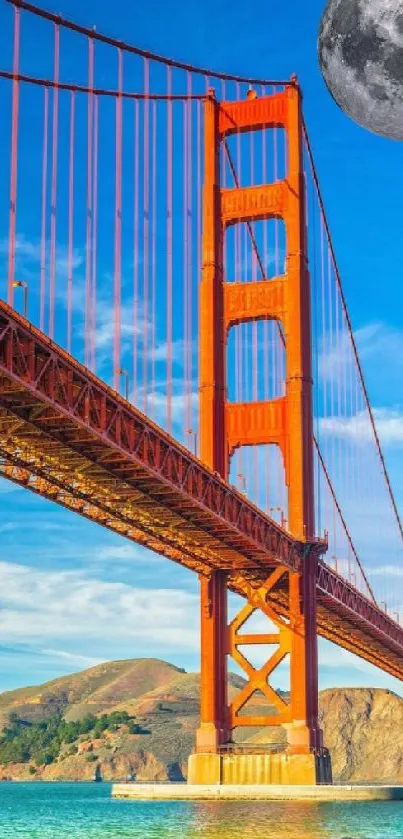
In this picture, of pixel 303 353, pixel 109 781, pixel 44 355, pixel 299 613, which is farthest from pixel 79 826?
pixel 109 781

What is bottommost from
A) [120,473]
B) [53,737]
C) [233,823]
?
[233,823]

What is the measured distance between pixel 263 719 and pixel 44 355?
1945 cm

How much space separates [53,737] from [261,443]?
133959mm

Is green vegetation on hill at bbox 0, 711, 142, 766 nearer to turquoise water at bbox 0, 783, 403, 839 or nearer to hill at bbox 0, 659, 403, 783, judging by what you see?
hill at bbox 0, 659, 403, 783

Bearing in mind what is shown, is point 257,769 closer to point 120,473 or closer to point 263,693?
point 263,693

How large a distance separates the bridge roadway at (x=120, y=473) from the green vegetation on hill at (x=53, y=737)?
115 meters

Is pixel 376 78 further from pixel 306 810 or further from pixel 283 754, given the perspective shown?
pixel 283 754

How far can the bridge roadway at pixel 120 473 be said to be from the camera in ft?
84.9

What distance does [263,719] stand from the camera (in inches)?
1649

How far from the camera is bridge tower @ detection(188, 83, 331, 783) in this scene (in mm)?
42416

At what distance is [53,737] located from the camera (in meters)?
171

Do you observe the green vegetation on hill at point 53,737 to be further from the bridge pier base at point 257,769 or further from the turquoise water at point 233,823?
the bridge pier base at point 257,769

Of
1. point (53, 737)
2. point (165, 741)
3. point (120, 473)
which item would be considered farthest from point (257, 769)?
point (53, 737)

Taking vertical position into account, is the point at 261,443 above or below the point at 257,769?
above
